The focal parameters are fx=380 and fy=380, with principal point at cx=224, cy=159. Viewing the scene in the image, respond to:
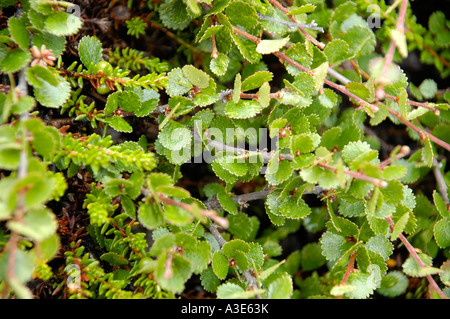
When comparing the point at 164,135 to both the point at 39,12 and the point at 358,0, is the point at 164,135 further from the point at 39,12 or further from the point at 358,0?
the point at 358,0

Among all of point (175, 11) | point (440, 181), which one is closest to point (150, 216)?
point (175, 11)

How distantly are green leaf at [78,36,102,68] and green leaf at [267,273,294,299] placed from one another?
0.82m

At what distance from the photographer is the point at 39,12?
989mm

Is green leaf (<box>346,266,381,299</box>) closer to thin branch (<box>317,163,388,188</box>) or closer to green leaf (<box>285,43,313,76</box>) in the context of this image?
thin branch (<box>317,163,388,188</box>)

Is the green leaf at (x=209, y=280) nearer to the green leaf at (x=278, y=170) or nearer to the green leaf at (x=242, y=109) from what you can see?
the green leaf at (x=278, y=170)

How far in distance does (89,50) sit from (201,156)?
479mm

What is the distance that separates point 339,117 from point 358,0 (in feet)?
1.51

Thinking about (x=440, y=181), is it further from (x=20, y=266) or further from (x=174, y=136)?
(x=20, y=266)

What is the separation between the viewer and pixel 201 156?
1.29 m

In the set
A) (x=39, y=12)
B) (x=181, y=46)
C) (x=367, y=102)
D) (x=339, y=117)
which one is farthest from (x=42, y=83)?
(x=339, y=117)

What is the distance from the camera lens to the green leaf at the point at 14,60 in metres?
0.95

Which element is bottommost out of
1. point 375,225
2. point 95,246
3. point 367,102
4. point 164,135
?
point 95,246

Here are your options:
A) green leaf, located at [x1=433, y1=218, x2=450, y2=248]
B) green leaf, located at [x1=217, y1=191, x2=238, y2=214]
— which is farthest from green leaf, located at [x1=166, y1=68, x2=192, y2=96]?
green leaf, located at [x1=433, y1=218, x2=450, y2=248]

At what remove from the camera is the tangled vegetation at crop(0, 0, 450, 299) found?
3.00ft
